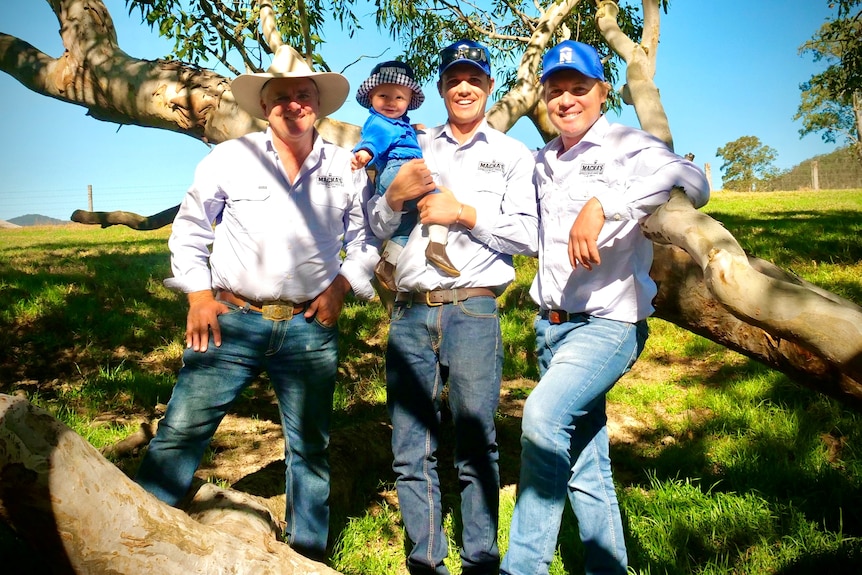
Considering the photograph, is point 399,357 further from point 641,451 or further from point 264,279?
point 641,451

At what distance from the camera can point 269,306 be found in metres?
2.94

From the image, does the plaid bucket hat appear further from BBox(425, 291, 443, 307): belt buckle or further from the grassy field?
the grassy field

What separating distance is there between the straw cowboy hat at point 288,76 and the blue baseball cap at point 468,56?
487 millimetres

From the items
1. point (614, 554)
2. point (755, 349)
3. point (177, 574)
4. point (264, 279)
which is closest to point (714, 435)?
point (755, 349)

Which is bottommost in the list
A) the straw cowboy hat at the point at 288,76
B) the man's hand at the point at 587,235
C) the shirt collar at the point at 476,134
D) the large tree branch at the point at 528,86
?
the man's hand at the point at 587,235

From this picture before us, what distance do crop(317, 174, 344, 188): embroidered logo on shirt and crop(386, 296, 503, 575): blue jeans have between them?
0.62m

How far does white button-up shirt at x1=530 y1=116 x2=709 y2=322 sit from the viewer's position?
2623 millimetres

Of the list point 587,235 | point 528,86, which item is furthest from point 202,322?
point 528,86

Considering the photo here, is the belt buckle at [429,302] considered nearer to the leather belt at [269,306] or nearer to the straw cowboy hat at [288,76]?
the leather belt at [269,306]

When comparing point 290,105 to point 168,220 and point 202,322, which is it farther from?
point 168,220

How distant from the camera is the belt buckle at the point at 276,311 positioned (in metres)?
2.94

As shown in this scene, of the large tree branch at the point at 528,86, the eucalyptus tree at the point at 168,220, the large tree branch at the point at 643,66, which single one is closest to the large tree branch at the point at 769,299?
the eucalyptus tree at the point at 168,220

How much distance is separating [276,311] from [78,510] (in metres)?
1.29

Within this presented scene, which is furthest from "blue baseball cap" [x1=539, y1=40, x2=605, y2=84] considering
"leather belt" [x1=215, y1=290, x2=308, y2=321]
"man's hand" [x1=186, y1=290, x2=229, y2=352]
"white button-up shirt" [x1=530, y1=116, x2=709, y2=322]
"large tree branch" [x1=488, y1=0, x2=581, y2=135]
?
"large tree branch" [x1=488, y1=0, x2=581, y2=135]
